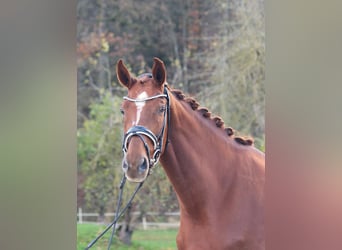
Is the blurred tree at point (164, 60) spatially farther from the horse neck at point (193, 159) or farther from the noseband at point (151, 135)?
the noseband at point (151, 135)

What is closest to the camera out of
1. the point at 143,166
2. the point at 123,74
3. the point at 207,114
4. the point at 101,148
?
the point at 143,166

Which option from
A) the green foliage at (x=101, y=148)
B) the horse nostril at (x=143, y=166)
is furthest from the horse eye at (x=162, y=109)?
the green foliage at (x=101, y=148)

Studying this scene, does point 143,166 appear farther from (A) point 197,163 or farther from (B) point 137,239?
(B) point 137,239

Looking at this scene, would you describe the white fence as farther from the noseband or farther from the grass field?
the noseband

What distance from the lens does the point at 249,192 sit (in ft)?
8.02

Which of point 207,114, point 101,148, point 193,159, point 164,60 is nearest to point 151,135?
point 193,159

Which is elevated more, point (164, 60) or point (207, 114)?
point (164, 60)

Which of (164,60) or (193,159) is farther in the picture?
(164,60)

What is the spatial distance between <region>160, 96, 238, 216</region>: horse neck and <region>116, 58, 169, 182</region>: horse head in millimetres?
77

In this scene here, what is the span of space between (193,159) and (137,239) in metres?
1.11

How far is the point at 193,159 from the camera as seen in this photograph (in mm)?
2369
